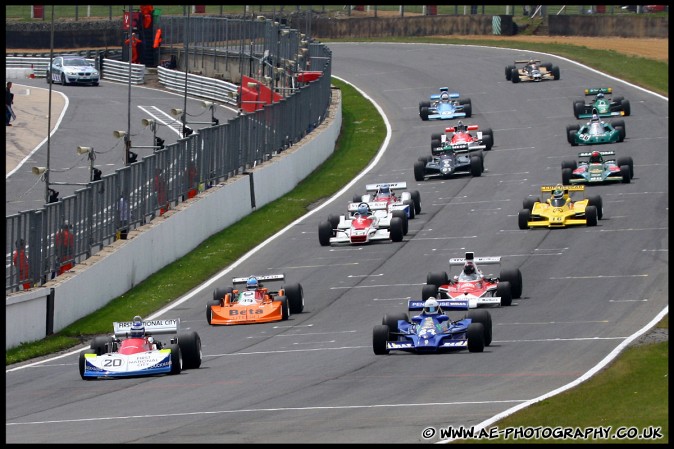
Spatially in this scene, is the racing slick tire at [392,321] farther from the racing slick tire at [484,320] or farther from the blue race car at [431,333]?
the racing slick tire at [484,320]

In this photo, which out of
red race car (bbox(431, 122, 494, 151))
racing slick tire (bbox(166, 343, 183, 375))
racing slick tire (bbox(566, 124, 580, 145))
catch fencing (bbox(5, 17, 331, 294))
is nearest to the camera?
racing slick tire (bbox(166, 343, 183, 375))

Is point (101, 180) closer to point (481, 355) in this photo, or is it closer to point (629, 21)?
point (481, 355)

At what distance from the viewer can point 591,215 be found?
41281mm

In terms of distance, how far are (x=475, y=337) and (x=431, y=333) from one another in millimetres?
983

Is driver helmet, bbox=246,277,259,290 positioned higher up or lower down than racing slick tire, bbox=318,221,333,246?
lower down

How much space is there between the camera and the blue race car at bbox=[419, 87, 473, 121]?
2532 inches

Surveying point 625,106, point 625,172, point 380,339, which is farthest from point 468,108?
point 380,339

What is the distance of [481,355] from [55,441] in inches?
370

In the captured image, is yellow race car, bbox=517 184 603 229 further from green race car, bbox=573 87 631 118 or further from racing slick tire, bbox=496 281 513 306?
green race car, bbox=573 87 631 118

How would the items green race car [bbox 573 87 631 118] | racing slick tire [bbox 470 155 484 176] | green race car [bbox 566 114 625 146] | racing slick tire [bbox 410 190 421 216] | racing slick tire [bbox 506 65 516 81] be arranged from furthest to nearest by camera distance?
racing slick tire [bbox 506 65 516 81] < green race car [bbox 573 87 631 118] < green race car [bbox 566 114 625 146] < racing slick tire [bbox 470 155 484 176] < racing slick tire [bbox 410 190 421 216]

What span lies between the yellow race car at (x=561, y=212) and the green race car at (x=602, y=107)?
1879 centimetres

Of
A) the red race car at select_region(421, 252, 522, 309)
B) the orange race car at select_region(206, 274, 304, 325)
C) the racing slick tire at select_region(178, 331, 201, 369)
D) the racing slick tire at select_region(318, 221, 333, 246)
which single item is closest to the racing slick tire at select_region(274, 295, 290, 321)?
the orange race car at select_region(206, 274, 304, 325)

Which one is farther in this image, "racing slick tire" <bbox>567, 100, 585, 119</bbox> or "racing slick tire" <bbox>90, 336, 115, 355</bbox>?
"racing slick tire" <bbox>567, 100, 585, 119</bbox>

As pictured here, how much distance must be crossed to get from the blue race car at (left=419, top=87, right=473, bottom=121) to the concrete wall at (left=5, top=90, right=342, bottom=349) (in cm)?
940
